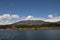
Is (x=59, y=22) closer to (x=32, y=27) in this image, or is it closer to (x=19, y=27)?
(x=32, y=27)

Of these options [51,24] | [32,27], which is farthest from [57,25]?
[32,27]

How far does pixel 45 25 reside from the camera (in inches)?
3642

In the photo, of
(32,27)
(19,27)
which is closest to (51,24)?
(32,27)

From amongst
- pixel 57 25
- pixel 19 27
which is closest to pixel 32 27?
pixel 19 27

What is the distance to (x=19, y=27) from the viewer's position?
3730 inches

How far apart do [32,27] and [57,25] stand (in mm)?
14300

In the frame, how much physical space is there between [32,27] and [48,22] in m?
10.5

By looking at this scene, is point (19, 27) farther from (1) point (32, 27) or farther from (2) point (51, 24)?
(2) point (51, 24)

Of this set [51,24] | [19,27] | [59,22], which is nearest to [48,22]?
[51,24]

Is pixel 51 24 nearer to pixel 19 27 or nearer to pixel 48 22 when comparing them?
pixel 48 22

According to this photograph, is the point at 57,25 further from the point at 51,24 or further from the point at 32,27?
the point at 32,27

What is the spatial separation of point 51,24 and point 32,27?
11.9 metres

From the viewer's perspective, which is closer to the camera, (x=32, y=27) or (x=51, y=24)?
(x=51, y=24)

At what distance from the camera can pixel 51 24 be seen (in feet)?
295
